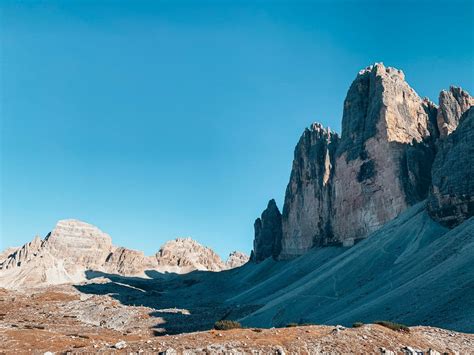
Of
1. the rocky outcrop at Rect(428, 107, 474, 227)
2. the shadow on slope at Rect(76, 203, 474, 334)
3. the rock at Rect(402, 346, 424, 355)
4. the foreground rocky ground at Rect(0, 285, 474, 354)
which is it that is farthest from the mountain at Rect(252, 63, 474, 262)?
the rock at Rect(402, 346, 424, 355)

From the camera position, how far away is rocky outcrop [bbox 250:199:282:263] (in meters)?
171

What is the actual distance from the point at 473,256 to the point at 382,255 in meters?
24.1

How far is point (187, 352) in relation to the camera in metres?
21.0

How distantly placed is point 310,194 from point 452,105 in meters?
55.0

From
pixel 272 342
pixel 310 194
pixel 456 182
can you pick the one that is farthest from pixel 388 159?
pixel 272 342

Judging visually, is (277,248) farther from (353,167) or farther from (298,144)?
(353,167)

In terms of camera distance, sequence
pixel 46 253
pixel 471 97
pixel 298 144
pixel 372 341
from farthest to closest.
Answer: pixel 46 253, pixel 298 144, pixel 471 97, pixel 372 341

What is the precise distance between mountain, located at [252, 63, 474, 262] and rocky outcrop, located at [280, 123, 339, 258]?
0.76 metres

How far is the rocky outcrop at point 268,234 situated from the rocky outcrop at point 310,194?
13.3 metres

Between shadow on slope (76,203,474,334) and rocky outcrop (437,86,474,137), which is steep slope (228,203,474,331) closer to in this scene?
shadow on slope (76,203,474,334)

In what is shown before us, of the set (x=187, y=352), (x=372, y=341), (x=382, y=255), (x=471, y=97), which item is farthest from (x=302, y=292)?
(x=471, y=97)

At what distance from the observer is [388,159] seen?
98750mm

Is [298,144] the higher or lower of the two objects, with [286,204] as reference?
higher

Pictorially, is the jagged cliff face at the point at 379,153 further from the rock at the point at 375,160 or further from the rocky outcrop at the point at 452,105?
the rocky outcrop at the point at 452,105
